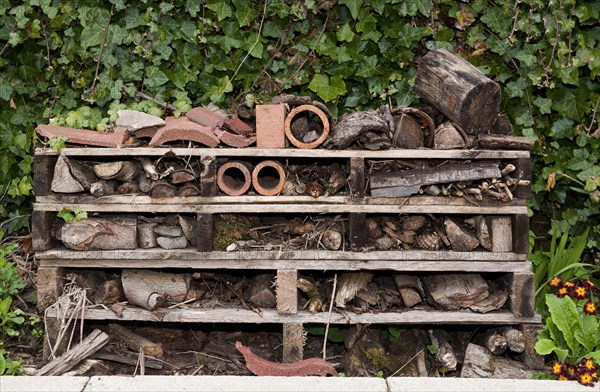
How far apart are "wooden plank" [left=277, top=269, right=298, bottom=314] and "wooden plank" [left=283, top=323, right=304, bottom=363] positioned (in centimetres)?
10

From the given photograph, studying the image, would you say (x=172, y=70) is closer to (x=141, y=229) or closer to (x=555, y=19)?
(x=141, y=229)

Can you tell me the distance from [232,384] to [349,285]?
1.16m

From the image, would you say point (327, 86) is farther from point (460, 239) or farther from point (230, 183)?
point (460, 239)

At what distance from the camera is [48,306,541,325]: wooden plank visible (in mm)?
4324

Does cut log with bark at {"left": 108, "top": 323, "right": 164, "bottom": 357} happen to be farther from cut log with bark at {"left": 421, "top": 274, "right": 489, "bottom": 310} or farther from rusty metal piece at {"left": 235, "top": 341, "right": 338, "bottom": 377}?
cut log with bark at {"left": 421, "top": 274, "right": 489, "bottom": 310}

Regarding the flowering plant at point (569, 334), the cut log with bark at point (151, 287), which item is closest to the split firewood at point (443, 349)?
the flowering plant at point (569, 334)

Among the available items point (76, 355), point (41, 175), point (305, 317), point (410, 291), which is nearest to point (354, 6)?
point (410, 291)

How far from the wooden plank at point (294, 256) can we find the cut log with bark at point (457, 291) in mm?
179

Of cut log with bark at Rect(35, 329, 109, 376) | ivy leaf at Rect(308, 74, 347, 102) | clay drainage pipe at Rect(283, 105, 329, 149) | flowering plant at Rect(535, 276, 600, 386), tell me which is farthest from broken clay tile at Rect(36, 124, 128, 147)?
flowering plant at Rect(535, 276, 600, 386)

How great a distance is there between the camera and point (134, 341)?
14.9ft

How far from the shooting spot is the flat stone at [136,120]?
442cm

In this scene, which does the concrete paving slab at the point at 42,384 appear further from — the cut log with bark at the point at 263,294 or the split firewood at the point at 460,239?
the split firewood at the point at 460,239

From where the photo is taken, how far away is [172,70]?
5016 millimetres

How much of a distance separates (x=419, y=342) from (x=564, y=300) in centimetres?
102
